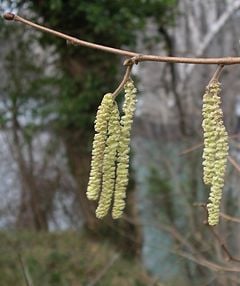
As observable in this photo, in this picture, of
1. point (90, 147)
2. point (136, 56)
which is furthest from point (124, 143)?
point (90, 147)

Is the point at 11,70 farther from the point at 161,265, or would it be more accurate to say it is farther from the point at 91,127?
the point at 161,265

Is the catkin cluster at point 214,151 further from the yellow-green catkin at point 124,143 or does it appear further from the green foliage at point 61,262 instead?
the green foliage at point 61,262

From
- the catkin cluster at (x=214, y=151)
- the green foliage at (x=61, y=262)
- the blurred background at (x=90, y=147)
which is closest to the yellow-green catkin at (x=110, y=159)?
the catkin cluster at (x=214, y=151)

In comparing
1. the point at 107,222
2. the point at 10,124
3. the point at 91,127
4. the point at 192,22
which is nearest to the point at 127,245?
the point at 107,222

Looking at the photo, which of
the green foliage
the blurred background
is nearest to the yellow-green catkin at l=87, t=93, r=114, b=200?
the green foliage

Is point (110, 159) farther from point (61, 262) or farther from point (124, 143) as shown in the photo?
point (61, 262)

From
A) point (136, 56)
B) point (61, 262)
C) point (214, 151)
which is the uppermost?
point (136, 56)

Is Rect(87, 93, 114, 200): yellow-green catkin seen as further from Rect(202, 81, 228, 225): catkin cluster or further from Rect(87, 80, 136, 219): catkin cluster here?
Rect(202, 81, 228, 225): catkin cluster
